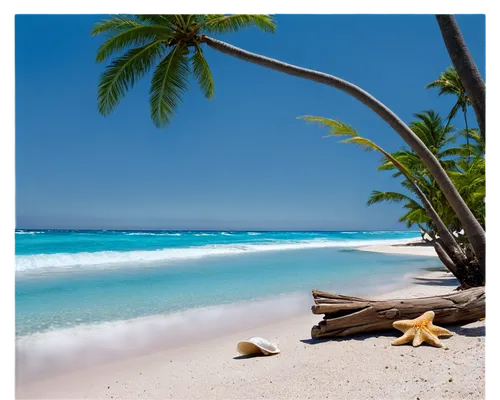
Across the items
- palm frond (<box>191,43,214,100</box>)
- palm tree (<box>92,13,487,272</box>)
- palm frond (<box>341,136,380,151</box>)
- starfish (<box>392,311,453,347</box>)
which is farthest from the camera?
palm frond (<box>191,43,214,100</box>)

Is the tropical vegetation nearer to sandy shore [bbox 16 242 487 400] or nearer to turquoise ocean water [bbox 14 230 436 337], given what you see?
turquoise ocean water [bbox 14 230 436 337]

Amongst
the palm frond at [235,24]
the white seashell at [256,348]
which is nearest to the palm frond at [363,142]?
the palm frond at [235,24]

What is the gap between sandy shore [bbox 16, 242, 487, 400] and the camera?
7.77ft

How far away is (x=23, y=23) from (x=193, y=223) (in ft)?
9.47

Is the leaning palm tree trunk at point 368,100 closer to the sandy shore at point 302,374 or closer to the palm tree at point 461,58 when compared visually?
the palm tree at point 461,58

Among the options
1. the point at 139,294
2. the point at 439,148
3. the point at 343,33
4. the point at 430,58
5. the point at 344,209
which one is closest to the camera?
the point at 343,33

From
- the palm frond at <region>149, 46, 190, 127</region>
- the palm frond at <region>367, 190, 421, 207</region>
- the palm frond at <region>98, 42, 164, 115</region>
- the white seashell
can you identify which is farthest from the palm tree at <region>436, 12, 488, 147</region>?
the palm frond at <region>367, 190, 421, 207</region>

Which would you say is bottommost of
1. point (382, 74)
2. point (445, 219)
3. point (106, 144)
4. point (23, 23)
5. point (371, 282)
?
point (371, 282)

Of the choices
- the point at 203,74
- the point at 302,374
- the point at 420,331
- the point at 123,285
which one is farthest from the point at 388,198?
the point at 302,374

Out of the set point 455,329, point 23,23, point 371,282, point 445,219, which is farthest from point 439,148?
point 23,23

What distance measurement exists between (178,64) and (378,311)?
3652mm

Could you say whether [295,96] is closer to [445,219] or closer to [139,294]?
[139,294]

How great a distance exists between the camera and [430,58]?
321 cm

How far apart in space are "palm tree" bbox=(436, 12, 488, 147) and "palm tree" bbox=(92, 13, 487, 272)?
0.99 metres
